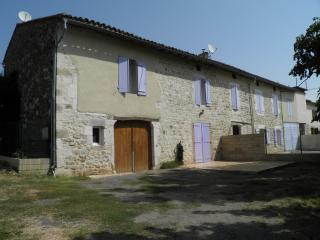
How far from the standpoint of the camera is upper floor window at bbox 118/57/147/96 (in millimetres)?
12484

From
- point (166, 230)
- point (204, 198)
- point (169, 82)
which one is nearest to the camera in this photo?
point (166, 230)

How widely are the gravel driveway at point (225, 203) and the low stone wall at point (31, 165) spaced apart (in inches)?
61.8

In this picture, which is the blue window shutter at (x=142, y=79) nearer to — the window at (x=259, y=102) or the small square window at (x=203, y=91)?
the small square window at (x=203, y=91)

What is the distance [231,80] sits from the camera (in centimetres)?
1897

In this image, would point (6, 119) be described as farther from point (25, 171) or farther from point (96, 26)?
point (96, 26)

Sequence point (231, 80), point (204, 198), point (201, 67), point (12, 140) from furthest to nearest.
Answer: point (231, 80)
point (201, 67)
point (12, 140)
point (204, 198)

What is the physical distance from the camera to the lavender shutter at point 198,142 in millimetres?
15820

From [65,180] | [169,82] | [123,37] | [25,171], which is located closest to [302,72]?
[169,82]

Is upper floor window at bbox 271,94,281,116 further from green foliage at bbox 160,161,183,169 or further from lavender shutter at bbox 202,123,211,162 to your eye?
green foliage at bbox 160,161,183,169

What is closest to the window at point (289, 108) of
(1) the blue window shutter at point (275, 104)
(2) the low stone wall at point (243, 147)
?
(1) the blue window shutter at point (275, 104)

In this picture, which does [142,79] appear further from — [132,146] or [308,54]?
[308,54]

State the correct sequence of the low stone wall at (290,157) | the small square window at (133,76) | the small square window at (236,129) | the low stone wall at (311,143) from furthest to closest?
1. the low stone wall at (311,143)
2. the small square window at (236,129)
3. the low stone wall at (290,157)
4. the small square window at (133,76)

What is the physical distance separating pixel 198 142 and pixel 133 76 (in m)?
4.91

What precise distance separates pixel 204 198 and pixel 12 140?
8.47m
